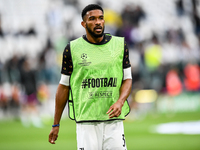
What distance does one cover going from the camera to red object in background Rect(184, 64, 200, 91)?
789 inches

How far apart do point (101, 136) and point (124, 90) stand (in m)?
0.58

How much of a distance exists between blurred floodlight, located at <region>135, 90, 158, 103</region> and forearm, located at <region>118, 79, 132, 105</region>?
531 inches

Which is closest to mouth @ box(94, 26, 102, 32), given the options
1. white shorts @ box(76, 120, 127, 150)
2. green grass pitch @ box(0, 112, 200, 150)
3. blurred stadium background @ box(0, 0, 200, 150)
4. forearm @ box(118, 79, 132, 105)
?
forearm @ box(118, 79, 132, 105)

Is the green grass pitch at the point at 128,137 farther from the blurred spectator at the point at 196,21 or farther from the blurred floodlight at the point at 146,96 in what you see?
the blurred spectator at the point at 196,21

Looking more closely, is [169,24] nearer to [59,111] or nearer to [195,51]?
[195,51]

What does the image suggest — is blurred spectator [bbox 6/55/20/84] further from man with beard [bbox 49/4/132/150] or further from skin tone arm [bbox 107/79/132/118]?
skin tone arm [bbox 107/79/132/118]

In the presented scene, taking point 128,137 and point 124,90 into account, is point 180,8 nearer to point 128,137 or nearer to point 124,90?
point 128,137

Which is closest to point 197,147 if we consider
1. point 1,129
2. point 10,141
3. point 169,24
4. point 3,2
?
point 10,141

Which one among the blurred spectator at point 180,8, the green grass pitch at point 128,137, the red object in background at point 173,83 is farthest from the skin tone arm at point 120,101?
the blurred spectator at point 180,8

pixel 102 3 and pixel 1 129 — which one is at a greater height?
pixel 102 3

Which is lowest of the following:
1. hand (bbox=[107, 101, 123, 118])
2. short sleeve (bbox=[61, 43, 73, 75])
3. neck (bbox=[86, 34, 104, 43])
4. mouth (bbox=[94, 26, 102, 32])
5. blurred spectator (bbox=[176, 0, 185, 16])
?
hand (bbox=[107, 101, 123, 118])

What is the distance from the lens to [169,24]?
2127 cm

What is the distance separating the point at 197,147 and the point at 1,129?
8.20 metres

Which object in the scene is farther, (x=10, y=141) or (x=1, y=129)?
(x=1, y=129)
